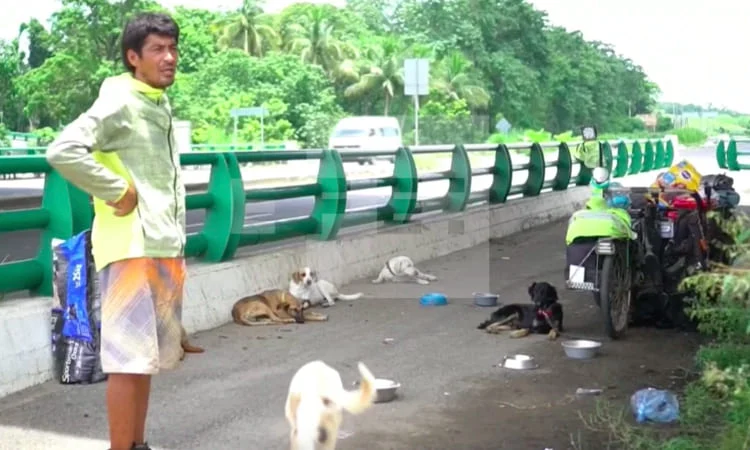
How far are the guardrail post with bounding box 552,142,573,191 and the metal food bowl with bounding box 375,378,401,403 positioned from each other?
14.8 metres

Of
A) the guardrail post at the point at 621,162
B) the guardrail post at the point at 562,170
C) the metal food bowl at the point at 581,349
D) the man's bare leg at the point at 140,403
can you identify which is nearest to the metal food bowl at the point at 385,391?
the metal food bowl at the point at 581,349

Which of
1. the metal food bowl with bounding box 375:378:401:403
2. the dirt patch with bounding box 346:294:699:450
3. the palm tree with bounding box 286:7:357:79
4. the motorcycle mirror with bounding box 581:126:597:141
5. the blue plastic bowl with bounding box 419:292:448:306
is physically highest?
the palm tree with bounding box 286:7:357:79

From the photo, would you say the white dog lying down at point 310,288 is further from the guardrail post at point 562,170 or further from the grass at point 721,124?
the grass at point 721,124

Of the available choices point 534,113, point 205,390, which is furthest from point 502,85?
point 205,390

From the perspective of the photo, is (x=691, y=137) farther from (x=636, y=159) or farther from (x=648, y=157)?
(x=636, y=159)

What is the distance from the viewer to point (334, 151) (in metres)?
12.0

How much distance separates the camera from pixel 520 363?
7.89 meters

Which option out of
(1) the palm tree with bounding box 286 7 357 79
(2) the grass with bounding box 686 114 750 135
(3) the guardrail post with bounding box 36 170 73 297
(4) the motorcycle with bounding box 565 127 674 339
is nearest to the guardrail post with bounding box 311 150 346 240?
(4) the motorcycle with bounding box 565 127 674 339

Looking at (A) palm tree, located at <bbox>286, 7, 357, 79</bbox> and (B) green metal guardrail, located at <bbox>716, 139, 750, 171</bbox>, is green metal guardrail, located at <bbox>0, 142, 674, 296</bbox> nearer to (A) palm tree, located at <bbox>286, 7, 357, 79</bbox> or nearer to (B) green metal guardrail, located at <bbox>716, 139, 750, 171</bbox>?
(B) green metal guardrail, located at <bbox>716, 139, 750, 171</bbox>

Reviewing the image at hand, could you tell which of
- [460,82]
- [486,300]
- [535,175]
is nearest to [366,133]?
[535,175]

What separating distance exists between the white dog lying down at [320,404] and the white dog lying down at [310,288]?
221 inches

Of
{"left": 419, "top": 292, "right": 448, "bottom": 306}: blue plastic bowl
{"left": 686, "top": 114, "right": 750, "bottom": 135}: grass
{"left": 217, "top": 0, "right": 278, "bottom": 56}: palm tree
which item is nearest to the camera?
{"left": 419, "top": 292, "right": 448, "bottom": 306}: blue plastic bowl

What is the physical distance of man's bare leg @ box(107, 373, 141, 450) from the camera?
15.9ft

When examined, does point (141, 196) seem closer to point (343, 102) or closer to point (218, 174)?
point (218, 174)
